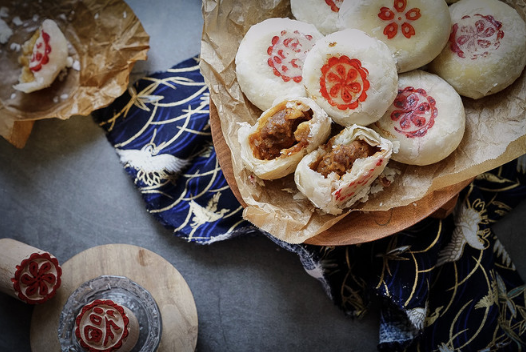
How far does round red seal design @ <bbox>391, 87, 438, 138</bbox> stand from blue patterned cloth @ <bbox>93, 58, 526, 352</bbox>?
1.69 feet

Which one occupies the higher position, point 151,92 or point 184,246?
point 151,92

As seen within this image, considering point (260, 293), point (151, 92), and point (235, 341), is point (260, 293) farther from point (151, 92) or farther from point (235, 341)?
point (151, 92)

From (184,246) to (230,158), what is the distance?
0.62 metres

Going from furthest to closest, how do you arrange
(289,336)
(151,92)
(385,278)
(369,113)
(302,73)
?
(151,92)
(289,336)
(385,278)
(302,73)
(369,113)

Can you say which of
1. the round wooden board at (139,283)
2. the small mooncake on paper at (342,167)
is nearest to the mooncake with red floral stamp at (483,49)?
the small mooncake on paper at (342,167)

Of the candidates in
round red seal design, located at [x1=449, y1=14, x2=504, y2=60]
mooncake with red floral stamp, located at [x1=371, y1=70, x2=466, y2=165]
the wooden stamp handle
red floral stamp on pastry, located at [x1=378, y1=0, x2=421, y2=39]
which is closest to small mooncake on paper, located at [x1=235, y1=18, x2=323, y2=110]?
red floral stamp on pastry, located at [x1=378, y1=0, x2=421, y2=39]

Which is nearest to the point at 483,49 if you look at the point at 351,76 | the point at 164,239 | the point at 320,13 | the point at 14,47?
the point at 351,76

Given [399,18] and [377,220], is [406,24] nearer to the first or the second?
[399,18]

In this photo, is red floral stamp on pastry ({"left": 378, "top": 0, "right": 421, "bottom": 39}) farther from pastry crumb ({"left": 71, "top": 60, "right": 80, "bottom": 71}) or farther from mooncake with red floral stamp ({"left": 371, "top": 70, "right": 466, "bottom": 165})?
pastry crumb ({"left": 71, "top": 60, "right": 80, "bottom": 71})

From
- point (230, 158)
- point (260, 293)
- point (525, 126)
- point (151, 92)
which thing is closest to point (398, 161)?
point (525, 126)

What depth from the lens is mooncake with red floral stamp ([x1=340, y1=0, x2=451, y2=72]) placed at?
5.03 ft

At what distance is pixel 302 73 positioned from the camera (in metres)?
1.61

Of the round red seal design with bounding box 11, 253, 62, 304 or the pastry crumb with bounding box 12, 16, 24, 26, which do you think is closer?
the round red seal design with bounding box 11, 253, 62, 304

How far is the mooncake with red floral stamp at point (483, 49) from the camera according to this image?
5.03 ft
